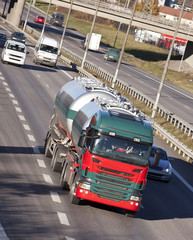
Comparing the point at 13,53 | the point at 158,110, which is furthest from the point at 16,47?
the point at 158,110

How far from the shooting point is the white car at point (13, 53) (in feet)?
175

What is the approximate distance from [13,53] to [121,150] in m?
38.0

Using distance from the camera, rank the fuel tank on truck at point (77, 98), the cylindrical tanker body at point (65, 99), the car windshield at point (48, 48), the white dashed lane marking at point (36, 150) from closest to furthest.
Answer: the fuel tank on truck at point (77, 98) → the cylindrical tanker body at point (65, 99) → the white dashed lane marking at point (36, 150) → the car windshield at point (48, 48)

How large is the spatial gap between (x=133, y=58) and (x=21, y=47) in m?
65.2

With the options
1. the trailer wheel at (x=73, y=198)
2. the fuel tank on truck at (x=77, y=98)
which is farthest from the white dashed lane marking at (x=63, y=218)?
the fuel tank on truck at (x=77, y=98)

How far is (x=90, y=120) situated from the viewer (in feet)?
57.7

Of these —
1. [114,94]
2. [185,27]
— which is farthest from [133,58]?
[114,94]

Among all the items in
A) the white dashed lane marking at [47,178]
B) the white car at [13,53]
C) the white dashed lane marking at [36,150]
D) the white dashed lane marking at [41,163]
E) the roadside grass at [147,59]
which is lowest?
the roadside grass at [147,59]

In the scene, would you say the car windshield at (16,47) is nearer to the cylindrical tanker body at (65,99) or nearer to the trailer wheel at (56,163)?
the cylindrical tanker body at (65,99)

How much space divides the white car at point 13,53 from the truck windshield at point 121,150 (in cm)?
3762

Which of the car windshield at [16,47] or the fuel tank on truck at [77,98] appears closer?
the fuel tank on truck at [77,98]

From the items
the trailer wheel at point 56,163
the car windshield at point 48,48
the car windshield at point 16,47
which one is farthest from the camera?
the car windshield at point 48,48

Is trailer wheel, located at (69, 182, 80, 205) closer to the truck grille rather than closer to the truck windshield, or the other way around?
the truck grille

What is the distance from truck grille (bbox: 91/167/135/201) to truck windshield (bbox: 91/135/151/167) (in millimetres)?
369
